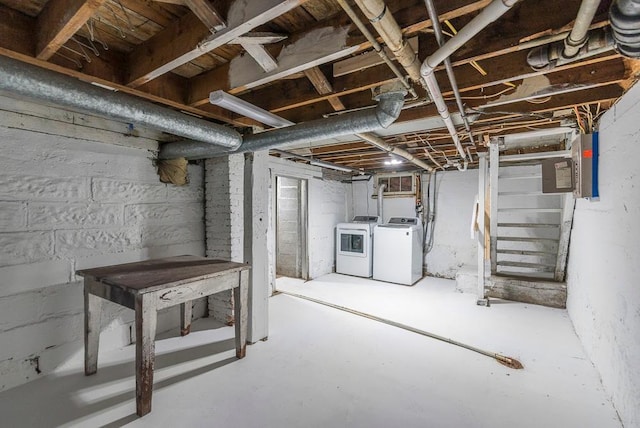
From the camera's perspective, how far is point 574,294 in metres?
3.04

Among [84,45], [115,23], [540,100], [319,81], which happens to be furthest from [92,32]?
[540,100]

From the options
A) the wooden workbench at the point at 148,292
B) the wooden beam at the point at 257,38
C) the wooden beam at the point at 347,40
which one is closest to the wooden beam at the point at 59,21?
the wooden beam at the point at 257,38

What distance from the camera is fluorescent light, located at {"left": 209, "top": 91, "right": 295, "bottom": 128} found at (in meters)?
1.71

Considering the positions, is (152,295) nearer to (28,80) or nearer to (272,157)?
(28,80)

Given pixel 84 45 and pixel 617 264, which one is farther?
pixel 617 264

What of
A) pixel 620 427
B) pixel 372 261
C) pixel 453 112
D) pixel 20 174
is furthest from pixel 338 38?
pixel 372 261

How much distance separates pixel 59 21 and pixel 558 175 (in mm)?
3524

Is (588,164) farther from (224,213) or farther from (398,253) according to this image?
(224,213)

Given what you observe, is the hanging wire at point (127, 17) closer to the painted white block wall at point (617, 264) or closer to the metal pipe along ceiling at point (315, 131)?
the metal pipe along ceiling at point (315, 131)

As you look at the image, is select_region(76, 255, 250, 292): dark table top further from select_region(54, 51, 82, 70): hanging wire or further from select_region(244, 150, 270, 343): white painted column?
select_region(54, 51, 82, 70): hanging wire

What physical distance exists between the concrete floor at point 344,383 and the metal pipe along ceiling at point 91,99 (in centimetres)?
178

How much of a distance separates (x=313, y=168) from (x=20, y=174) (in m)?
3.68

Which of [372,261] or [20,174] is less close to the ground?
[20,174]

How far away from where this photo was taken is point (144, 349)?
A: 67.1 inches
